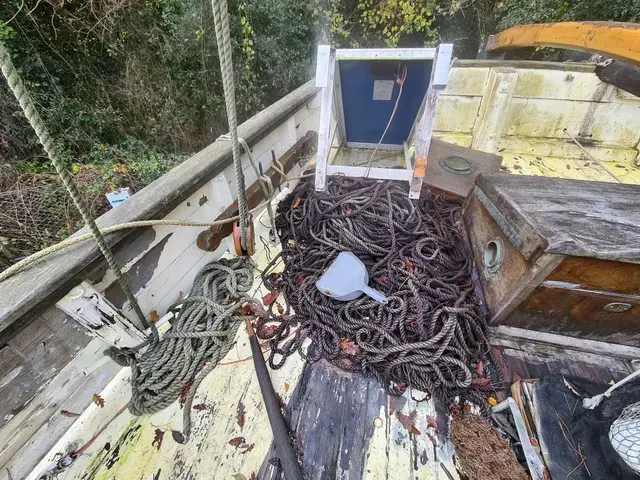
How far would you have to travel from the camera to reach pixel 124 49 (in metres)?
4.38

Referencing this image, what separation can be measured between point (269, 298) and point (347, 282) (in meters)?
0.48

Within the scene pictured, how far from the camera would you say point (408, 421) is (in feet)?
3.93

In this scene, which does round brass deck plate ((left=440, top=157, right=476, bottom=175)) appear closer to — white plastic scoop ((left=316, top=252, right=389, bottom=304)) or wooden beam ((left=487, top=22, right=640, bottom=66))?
wooden beam ((left=487, top=22, right=640, bottom=66))

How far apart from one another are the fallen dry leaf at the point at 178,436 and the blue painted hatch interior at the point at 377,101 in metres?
2.35

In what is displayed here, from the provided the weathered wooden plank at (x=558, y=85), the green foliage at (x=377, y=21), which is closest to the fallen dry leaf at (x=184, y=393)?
the weathered wooden plank at (x=558, y=85)

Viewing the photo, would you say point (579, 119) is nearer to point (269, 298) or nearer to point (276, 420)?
point (269, 298)

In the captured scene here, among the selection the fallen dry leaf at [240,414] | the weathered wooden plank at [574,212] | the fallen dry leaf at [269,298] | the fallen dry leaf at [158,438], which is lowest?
the fallen dry leaf at [158,438]

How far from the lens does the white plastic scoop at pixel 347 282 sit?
1517 mm

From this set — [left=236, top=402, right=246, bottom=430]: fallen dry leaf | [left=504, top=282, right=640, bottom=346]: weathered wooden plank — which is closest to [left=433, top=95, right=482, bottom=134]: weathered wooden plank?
[left=504, top=282, right=640, bottom=346]: weathered wooden plank

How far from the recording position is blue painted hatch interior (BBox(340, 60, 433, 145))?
199 centimetres

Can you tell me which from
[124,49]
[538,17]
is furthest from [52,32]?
[538,17]

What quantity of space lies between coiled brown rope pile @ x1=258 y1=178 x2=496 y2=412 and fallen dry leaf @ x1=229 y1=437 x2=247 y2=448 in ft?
1.05

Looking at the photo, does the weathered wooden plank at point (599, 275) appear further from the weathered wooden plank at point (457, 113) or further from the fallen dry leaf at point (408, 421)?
the weathered wooden plank at point (457, 113)

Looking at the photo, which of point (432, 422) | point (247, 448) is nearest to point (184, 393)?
point (247, 448)
